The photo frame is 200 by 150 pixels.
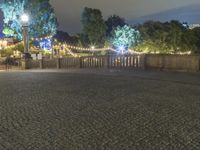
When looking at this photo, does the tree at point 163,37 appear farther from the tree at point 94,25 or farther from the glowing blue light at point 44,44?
the glowing blue light at point 44,44

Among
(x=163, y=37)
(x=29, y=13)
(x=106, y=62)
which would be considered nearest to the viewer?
(x=106, y=62)

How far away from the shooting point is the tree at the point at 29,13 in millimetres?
43438

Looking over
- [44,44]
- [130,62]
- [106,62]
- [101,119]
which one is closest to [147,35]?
[44,44]

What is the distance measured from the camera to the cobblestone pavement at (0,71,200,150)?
20.0 ft

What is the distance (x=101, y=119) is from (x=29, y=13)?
3725cm

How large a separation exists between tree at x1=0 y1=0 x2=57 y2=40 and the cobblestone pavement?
104 feet

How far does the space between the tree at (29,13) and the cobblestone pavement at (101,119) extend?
3178 centimetres

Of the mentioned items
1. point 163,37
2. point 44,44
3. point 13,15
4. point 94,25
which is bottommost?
point 44,44

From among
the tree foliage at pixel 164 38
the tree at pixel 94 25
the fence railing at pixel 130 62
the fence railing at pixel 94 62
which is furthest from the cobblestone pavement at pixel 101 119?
the tree at pixel 94 25

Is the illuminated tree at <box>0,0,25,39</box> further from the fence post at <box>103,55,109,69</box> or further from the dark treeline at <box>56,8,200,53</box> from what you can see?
the fence post at <box>103,55,109,69</box>

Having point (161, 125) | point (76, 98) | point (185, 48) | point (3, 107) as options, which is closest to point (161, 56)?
point (76, 98)

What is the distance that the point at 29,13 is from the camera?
1709 inches

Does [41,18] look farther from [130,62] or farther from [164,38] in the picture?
[130,62]

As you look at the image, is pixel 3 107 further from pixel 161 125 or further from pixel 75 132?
pixel 161 125
